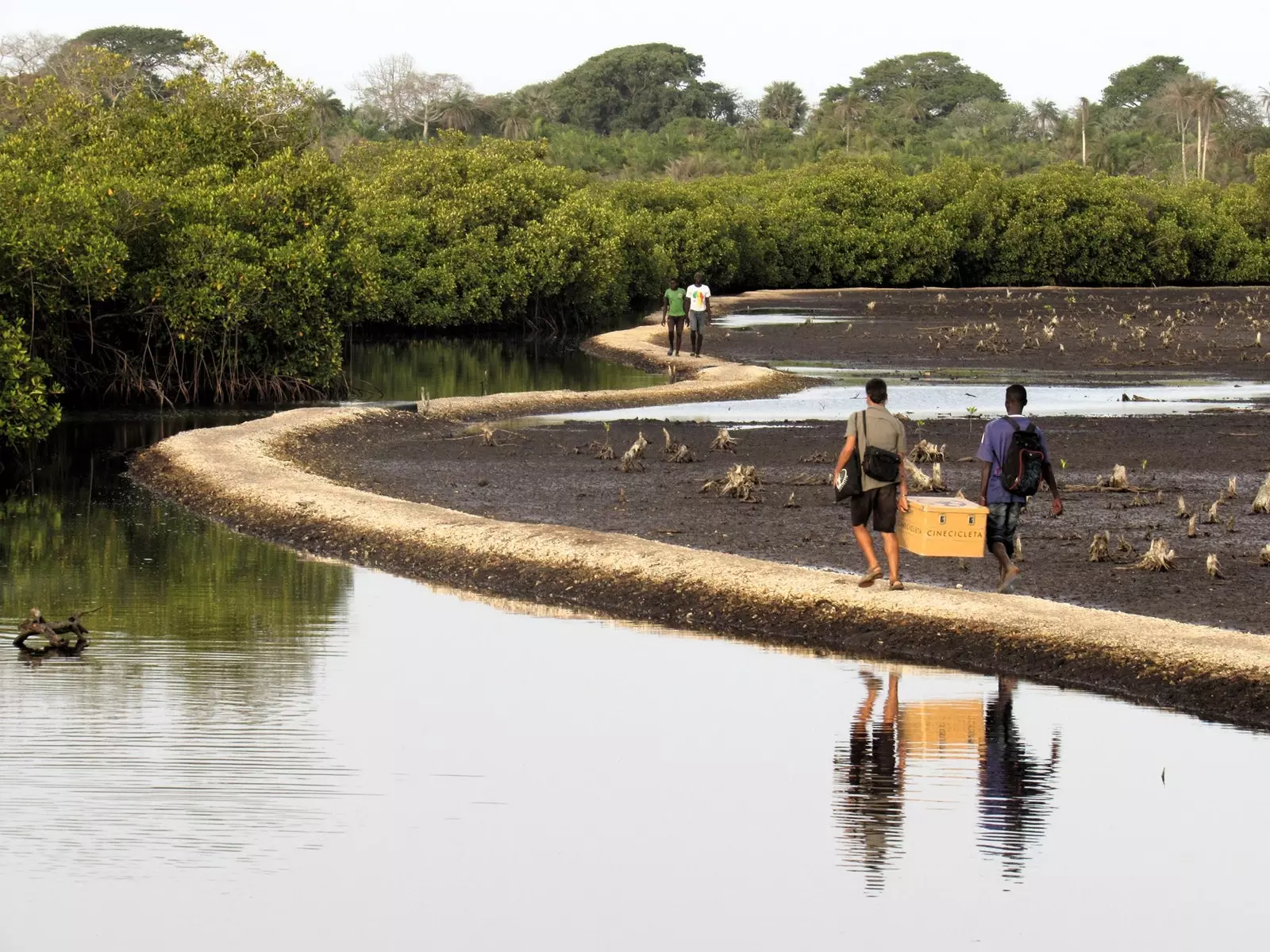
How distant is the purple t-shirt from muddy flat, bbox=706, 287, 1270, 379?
27.6 m

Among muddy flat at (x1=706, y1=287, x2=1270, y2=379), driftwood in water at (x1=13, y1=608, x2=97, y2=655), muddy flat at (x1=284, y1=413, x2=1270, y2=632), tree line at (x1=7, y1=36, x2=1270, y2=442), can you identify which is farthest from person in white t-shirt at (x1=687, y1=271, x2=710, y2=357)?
driftwood in water at (x1=13, y1=608, x2=97, y2=655)

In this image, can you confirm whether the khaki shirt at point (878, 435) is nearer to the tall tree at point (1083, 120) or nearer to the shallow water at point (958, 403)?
the shallow water at point (958, 403)

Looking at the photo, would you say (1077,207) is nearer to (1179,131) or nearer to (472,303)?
(472,303)

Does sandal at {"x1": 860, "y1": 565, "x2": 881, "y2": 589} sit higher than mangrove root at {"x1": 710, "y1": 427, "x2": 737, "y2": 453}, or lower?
lower

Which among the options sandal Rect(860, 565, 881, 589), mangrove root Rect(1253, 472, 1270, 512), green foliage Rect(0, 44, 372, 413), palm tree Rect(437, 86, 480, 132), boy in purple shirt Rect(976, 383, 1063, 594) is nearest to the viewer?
boy in purple shirt Rect(976, 383, 1063, 594)

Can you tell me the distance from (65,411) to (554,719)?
2578cm

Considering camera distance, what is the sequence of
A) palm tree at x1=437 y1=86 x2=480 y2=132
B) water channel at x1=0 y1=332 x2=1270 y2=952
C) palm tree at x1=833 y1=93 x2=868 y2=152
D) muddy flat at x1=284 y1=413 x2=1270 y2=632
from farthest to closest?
palm tree at x1=833 y1=93 x2=868 y2=152, palm tree at x1=437 y1=86 x2=480 y2=132, muddy flat at x1=284 y1=413 x2=1270 y2=632, water channel at x1=0 y1=332 x2=1270 y2=952

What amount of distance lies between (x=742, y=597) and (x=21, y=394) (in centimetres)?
1501

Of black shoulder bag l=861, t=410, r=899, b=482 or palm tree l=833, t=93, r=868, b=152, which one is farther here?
palm tree l=833, t=93, r=868, b=152

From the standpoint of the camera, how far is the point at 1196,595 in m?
16.4

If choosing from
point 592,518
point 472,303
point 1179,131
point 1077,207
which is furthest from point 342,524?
point 1179,131

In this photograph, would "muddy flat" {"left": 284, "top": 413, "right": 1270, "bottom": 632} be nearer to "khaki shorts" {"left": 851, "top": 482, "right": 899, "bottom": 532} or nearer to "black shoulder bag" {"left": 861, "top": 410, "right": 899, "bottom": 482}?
"khaki shorts" {"left": 851, "top": 482, "right": 899, "bottom": 532}

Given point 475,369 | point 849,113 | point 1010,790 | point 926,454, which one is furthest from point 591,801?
point 849,113

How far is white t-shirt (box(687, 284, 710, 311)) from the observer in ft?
140
